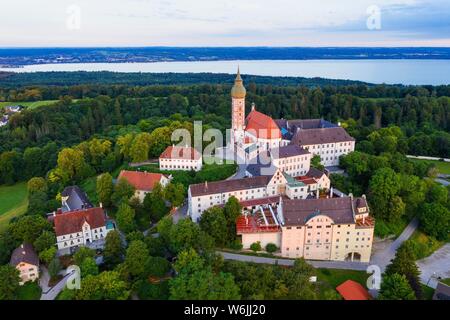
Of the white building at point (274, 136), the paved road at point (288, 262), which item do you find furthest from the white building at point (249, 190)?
the white building at point (274, 136)

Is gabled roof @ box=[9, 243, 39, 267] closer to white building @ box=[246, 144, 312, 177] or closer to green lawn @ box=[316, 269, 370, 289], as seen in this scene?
white building @ box=[246, 144, 312, 177]

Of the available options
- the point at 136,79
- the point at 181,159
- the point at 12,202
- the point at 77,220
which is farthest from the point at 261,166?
the point at 136,79

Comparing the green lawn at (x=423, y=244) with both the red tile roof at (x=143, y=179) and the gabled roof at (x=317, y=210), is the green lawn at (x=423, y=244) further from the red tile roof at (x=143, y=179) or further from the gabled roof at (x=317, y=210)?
the red tile roof at (x=143, y=179)

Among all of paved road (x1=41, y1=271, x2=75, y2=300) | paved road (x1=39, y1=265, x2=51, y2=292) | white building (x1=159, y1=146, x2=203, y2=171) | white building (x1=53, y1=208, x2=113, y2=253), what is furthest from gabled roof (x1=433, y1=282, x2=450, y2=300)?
paved road (x1=39, y1=265, x2=51, y2=292)

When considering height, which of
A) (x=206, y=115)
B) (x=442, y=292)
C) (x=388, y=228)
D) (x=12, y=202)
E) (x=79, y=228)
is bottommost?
(x=12, y=202)

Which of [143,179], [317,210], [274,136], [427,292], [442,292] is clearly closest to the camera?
[442,292]

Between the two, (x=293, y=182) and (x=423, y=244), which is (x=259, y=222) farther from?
(x=423, y=244)
